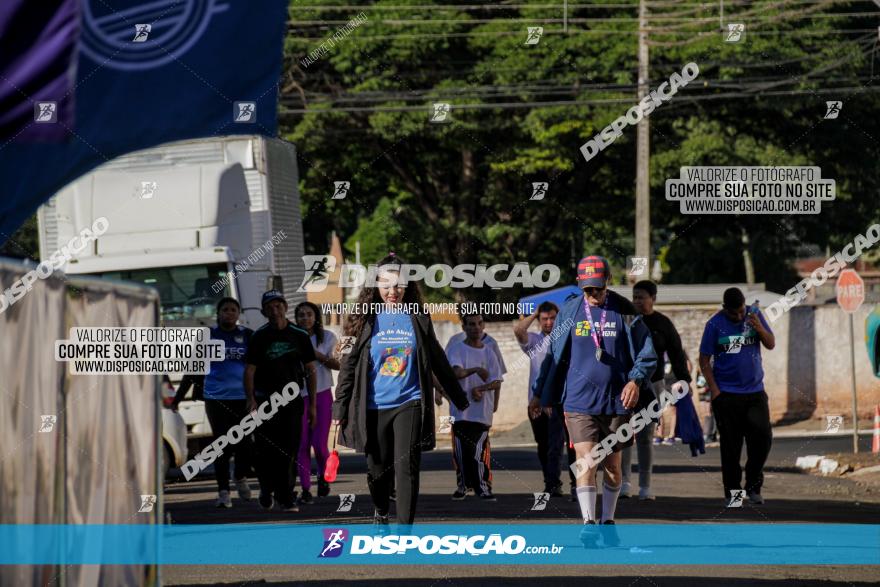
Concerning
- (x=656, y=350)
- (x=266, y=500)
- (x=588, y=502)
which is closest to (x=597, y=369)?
(x=588, y=502)

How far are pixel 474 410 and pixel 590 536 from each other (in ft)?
15.7

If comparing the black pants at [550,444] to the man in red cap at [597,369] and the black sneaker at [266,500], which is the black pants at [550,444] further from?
the man in red cap at [597,369]

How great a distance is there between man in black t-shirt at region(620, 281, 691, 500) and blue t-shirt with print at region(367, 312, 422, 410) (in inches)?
142

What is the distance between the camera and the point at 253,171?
2088cm

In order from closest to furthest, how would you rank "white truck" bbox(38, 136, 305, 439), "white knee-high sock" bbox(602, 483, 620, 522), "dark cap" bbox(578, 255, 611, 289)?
"dark cap" bbox(578, 255, 611, 289), "white knee-high sock" bbox(602, 483, 620, 522), "white truck" bbox(38, 136, 305, 439)

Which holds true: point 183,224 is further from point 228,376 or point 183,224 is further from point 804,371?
point 804,371

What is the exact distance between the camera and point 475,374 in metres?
15.2

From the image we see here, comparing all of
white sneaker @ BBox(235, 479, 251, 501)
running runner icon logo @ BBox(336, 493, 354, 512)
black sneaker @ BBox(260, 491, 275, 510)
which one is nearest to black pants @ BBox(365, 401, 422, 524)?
running runner icon logo @ BBox(336, 493, 354, 512)

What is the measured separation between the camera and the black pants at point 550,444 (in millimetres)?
14453

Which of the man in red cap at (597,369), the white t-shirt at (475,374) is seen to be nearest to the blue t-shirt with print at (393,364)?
the man in red cap at (597,369)

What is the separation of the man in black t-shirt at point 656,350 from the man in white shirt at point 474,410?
1.34 meters

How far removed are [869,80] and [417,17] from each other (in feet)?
32.0

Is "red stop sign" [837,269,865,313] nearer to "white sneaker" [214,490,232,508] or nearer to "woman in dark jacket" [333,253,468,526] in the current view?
"white sneaker" [214,490,232,508]

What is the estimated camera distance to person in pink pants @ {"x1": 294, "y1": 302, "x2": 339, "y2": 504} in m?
14.3
